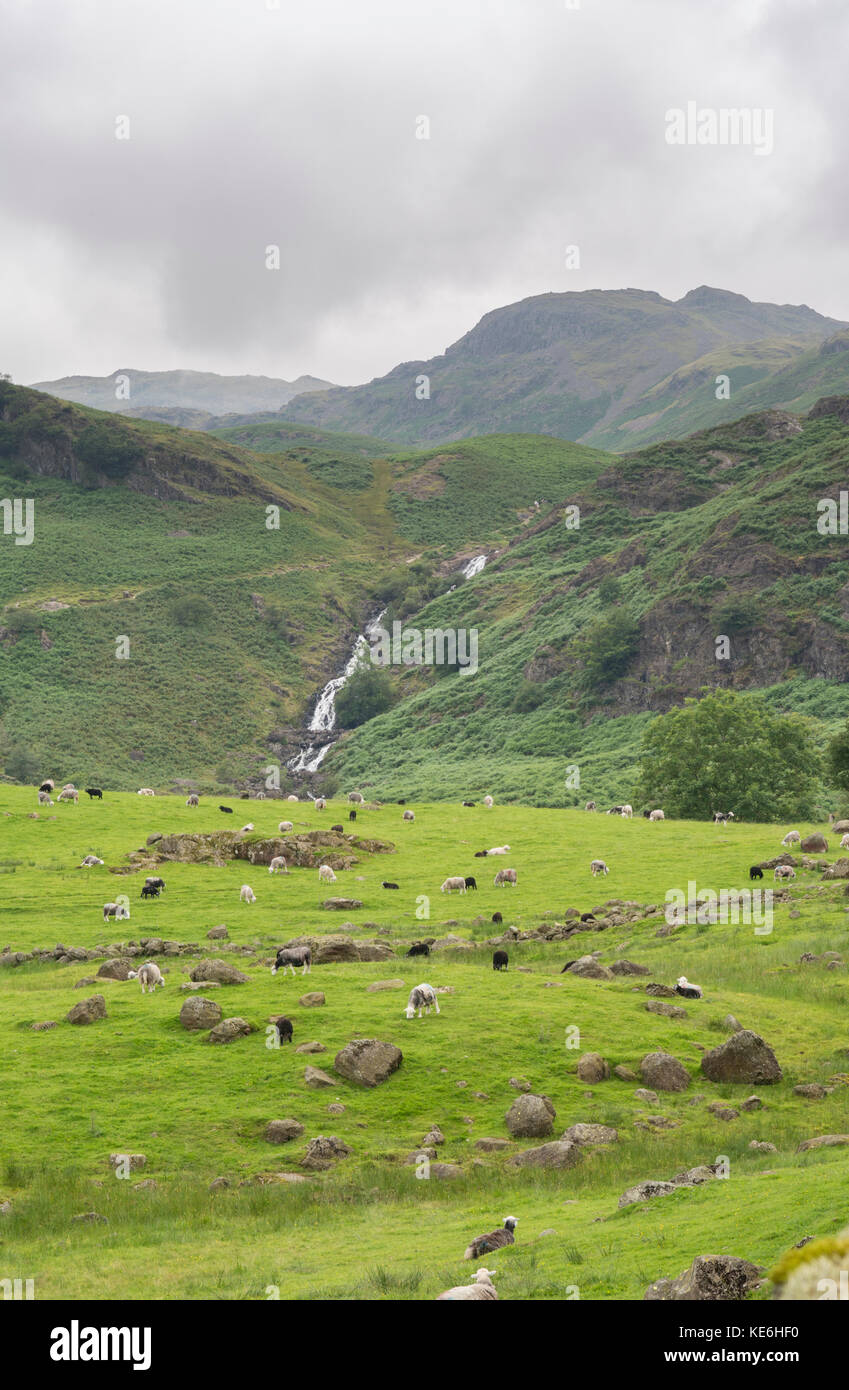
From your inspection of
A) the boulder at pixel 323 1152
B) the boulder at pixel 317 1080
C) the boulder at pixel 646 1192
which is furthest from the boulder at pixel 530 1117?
the boulder at pixel 646 1192

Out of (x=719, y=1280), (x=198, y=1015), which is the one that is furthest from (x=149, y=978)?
(x=719, y=1280)

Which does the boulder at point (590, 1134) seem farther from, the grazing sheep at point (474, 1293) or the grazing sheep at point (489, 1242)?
the grazing sheep at point (474, 1293)

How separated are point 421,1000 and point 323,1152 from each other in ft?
19.8

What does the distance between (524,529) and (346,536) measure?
32.4 metres

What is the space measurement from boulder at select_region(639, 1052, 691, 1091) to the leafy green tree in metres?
95.8

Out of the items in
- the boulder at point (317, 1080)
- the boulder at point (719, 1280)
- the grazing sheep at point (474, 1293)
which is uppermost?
the boulder at point (719, 1280)

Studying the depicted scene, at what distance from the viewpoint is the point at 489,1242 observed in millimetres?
12391

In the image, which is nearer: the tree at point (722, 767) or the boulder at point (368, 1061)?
the boulder at point (368, 1061)

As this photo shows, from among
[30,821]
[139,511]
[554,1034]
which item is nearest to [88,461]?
→ [139,511]

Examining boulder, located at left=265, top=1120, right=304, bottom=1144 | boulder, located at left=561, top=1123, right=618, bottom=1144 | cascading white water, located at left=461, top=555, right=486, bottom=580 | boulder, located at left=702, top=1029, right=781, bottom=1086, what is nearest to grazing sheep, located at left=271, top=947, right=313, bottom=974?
boulder, located at left=265, top=1120, right=304, bottom=1144

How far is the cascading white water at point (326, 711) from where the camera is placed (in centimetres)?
12196

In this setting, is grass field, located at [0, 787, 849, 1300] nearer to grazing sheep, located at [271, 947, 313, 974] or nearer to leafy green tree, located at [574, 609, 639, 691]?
grazing sheep, located at [271, 947, 313, 974]

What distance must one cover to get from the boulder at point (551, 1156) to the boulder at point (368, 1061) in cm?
384

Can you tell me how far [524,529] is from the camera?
605ft
